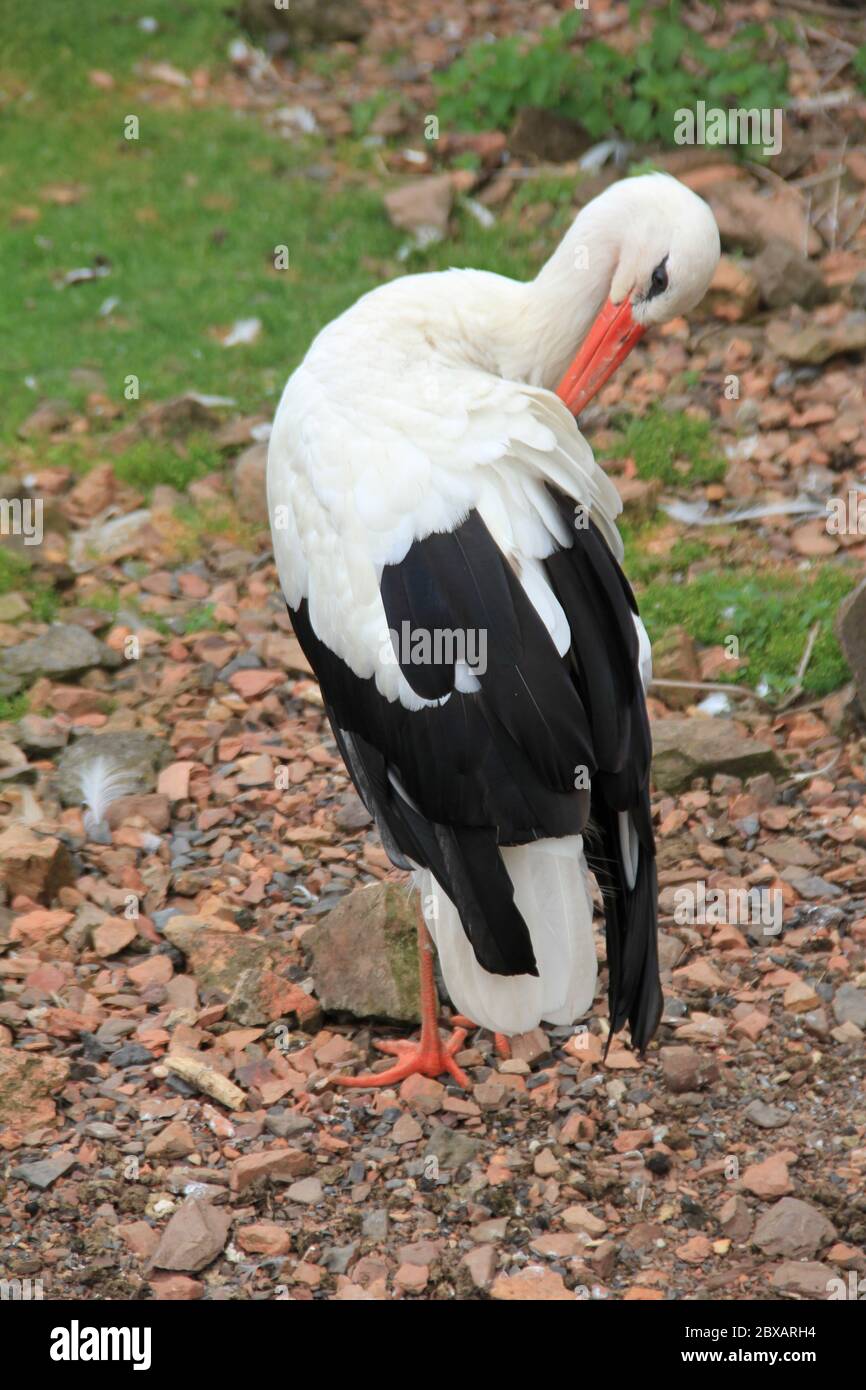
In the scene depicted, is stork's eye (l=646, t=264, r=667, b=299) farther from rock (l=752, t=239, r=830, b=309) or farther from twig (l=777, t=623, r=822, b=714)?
rock (l=752, t=239, r=830, b=309)

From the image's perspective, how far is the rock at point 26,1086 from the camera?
13.1 ft

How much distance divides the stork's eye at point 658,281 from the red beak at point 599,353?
0.40 ft

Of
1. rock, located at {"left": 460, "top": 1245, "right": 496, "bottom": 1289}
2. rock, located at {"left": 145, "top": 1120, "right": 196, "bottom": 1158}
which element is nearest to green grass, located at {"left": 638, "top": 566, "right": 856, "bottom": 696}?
rock, located at {"left": 460, "top": 1245, "right": 496, "bottom": 1289}

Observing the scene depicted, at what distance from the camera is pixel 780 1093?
13.5 ft

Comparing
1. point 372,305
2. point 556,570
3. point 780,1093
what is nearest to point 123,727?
point 372,305

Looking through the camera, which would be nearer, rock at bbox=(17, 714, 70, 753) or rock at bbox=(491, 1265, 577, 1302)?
rock at bbox=(491, 1265, 577, 1302)

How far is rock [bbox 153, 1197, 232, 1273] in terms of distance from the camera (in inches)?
143

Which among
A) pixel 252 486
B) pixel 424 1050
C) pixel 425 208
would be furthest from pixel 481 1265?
pixel 425 208

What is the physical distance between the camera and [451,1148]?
13.3ft

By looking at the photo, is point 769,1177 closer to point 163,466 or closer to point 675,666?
point 675,666

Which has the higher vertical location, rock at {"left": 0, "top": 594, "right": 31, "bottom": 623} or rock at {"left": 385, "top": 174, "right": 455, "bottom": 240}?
rock at {"left": 385, "top": 174, "right": 455, "bottom": 240}

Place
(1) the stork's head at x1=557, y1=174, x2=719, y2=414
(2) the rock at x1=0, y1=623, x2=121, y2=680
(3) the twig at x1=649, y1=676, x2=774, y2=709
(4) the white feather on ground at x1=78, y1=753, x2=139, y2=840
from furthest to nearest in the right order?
(2) the rock at x1=0, y1=623, x2=121, y2=680
(3) the twig at x1=649, y1=676, x2=774, y2=709
(4) the white feather on ground at x1=78, y1=753, x2=139, y2=840
(1) the stork's head at x1=557, y1=174, x2=719, y2=414

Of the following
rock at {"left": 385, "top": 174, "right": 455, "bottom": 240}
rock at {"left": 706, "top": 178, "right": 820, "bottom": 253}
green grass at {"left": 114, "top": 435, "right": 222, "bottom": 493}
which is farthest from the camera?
rock at {"left": 385, "top": 174, "right": 455, "bottom": 240}

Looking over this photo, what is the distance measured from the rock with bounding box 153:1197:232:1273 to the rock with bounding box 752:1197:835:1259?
4.03 ft
